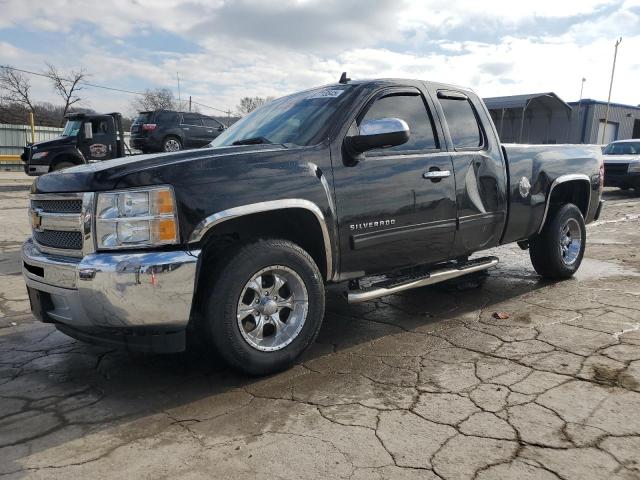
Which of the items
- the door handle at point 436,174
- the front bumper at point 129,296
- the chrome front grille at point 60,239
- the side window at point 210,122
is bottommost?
the front bumper at point 129,296

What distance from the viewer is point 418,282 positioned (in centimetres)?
419

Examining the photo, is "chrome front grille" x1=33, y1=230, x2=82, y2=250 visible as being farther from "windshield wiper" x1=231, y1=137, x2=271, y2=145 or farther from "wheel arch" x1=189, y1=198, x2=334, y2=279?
"windshield wiper" x1=231, y1=137, x2=271, y2=145

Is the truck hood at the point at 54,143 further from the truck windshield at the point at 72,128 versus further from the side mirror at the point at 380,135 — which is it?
the side mirror at the point at 380,135

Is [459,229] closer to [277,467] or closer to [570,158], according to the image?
[570,158]

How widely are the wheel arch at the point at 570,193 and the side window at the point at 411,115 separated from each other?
1.76 metres

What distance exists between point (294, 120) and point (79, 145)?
13.7 metres

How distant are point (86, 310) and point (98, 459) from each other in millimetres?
862

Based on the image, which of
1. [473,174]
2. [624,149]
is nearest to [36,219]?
[473,174]

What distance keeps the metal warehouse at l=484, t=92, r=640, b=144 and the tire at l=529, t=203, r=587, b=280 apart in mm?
22671

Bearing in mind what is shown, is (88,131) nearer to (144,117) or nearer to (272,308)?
(144,117)

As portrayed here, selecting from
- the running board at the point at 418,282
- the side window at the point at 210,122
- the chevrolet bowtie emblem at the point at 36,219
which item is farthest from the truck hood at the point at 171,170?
the side window at the point at 210,122

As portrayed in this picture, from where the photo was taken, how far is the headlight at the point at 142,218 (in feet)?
9.89

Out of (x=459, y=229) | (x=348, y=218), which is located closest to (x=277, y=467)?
(x=348, y=218)

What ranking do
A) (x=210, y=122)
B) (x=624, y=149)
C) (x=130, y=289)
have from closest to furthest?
(x=130, y=289) → (x=624, y=149) → (x=210, y=122)
